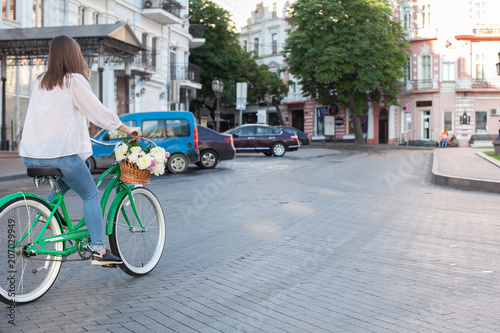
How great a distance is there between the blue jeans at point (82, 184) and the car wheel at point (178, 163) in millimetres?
13333

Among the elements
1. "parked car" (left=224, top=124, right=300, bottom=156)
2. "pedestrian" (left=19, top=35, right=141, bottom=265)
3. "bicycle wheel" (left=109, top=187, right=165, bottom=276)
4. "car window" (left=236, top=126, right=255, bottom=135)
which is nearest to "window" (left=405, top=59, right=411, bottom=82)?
"parked car" (left=224, top=124, right=300, bottom=156)

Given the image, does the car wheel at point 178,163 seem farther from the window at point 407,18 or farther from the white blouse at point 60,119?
the window at point 407,18

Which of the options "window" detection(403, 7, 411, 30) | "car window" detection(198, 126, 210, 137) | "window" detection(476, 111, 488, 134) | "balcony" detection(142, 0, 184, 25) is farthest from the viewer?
"window" detection(403, 7, 411, 30)

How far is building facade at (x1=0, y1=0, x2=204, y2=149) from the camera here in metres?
24.7

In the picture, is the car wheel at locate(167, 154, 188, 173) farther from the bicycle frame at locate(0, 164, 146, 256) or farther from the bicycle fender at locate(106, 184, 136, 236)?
the bicycle fender at locate(106, 184, 136, 236)

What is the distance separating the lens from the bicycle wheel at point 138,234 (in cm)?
494

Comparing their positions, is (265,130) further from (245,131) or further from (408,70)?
(408,70)

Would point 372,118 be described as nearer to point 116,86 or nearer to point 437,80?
point 437,80

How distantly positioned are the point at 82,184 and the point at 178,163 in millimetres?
13594

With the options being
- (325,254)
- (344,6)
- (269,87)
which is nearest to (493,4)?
(344,6)

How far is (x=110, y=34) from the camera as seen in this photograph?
20.4 m

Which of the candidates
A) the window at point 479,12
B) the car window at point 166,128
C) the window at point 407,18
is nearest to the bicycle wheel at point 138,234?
the car window at point 166,128

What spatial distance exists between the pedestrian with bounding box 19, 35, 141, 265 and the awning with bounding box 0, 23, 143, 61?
655 inches

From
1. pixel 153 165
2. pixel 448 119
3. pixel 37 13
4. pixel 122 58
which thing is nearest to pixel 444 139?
pixel 448 119
